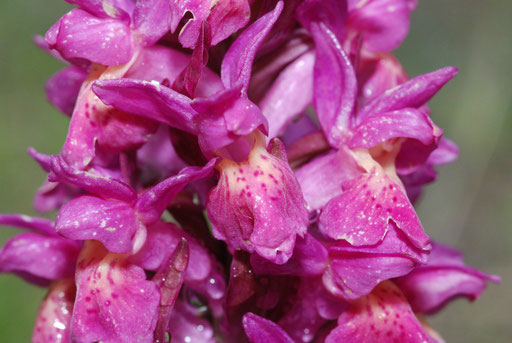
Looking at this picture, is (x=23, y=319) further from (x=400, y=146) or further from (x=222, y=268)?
(x=400, y=146)

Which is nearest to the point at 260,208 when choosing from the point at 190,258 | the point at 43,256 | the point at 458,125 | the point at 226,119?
the point at 226,119

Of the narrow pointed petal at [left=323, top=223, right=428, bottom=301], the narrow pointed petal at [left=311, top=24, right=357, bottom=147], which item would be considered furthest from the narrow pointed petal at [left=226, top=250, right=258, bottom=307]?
the narrow pointed petal at [left=311, top=24, right=357, bottom=147]

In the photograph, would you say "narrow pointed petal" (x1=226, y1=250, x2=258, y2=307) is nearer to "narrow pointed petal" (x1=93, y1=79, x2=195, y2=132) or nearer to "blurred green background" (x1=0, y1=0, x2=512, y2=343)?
"narrow pointed petal" (x1=93, y1=79, x2=195, y2=132)

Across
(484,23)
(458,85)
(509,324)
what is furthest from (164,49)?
(484,23)

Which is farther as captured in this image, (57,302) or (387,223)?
(57,302)

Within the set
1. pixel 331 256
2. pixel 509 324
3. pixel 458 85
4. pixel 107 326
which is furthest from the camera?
pixel 458 85

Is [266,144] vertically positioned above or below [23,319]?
above

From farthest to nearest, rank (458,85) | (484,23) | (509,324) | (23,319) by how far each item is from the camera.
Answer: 1. (484,23)
2. (458,85)
3. (509,324)
4. (23,319)

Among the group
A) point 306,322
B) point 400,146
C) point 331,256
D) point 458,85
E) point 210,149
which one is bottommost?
point 458,85
